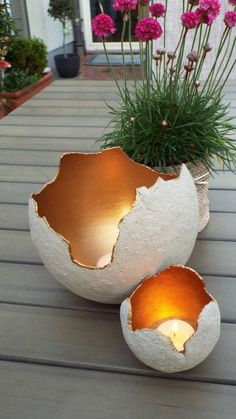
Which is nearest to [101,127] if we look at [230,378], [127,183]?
[127,183]

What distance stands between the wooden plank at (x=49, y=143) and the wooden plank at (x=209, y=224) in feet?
1.53

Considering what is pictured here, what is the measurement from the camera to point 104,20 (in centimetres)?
87

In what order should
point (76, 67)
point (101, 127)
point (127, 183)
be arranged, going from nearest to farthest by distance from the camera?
point (127, 183) < point (101, 127) < point (76, 67)

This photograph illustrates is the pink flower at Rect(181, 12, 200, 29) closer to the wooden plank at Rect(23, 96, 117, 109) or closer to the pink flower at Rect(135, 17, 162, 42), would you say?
the pink flower at Rect(135, 17, 162, 42)

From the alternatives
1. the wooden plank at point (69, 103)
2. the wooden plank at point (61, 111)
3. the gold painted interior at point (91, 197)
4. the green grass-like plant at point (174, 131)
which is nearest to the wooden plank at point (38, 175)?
the green grass-like plant at point (174, 131)

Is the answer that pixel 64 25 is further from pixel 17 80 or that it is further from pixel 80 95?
pixel 80 95

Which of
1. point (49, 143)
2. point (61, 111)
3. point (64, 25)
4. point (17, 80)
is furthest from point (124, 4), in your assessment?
point (64, 25)

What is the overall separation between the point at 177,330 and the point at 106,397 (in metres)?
0.16

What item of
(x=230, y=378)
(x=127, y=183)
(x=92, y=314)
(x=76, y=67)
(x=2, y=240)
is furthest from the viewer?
(x=76, y=67)

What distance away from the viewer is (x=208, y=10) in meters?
0.86

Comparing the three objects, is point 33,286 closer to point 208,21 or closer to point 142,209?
point 142,209

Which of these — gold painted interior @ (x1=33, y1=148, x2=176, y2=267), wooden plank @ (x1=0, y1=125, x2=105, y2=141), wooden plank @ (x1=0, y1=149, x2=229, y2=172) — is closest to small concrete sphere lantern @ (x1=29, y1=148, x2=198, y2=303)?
gold painted interior @ (x1=33, y1=148, x2=176, y2=267)

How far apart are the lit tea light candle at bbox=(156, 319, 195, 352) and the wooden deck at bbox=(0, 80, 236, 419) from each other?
0.05 m

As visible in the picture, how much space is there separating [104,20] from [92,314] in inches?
22.2
